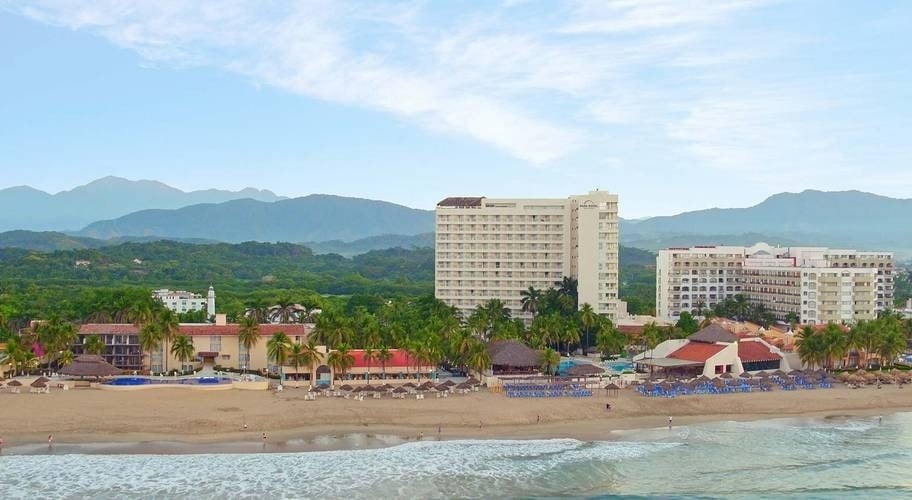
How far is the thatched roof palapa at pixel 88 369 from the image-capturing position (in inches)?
2186

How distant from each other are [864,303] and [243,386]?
225 ft

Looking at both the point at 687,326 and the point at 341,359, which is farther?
the point at 687,326

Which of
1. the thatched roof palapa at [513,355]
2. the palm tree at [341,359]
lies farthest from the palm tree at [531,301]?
the palm tree at [341,359]

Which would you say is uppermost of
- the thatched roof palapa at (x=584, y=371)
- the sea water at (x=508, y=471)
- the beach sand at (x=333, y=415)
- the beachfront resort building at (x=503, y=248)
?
the beachfront resort building at (x=503, y=248)

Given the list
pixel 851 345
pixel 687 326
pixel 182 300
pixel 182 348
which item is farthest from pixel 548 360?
pixel 182 300

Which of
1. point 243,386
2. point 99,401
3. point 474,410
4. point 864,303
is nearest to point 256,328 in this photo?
point 243,386

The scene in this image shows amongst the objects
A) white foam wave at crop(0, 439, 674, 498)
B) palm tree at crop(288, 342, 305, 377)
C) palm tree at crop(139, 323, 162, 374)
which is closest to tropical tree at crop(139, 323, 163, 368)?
palm tree at crop(139, 323, 162, 374)

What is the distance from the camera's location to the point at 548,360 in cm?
6009

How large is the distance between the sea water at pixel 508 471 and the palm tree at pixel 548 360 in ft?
43.7

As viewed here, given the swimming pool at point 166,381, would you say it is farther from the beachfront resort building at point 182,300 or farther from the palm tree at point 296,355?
the beachfront resort building at point 182,300

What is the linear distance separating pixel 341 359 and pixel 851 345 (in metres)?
36.9

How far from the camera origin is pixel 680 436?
4759 cm

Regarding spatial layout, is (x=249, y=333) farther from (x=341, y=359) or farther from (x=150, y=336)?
(x=341, y=359)

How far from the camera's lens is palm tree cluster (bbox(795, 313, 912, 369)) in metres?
64.8
